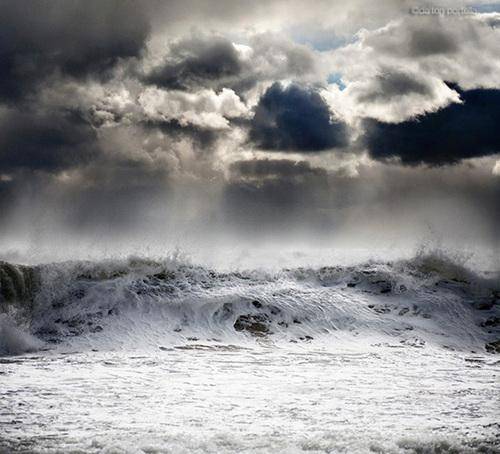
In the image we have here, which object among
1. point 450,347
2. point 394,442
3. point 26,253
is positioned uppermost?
point 26,253

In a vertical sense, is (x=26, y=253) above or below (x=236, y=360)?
above

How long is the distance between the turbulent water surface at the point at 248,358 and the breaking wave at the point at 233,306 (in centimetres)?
4

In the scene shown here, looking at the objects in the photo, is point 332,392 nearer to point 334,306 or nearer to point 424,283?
point 334,306

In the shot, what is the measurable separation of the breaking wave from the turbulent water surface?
4 centimetres

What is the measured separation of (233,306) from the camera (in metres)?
12.5

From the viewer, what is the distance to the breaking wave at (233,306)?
35.7 ft

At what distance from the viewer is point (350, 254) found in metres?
17.6

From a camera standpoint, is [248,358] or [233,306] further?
[233,306]

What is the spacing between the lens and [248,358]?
30.6 ft

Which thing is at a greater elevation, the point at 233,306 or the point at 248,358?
the point at 233,306

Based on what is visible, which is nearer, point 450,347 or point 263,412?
point 263,412

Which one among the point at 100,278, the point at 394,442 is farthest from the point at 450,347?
the point at 100,278

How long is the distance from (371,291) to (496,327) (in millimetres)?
3053

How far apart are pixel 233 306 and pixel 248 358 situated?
127 inches
